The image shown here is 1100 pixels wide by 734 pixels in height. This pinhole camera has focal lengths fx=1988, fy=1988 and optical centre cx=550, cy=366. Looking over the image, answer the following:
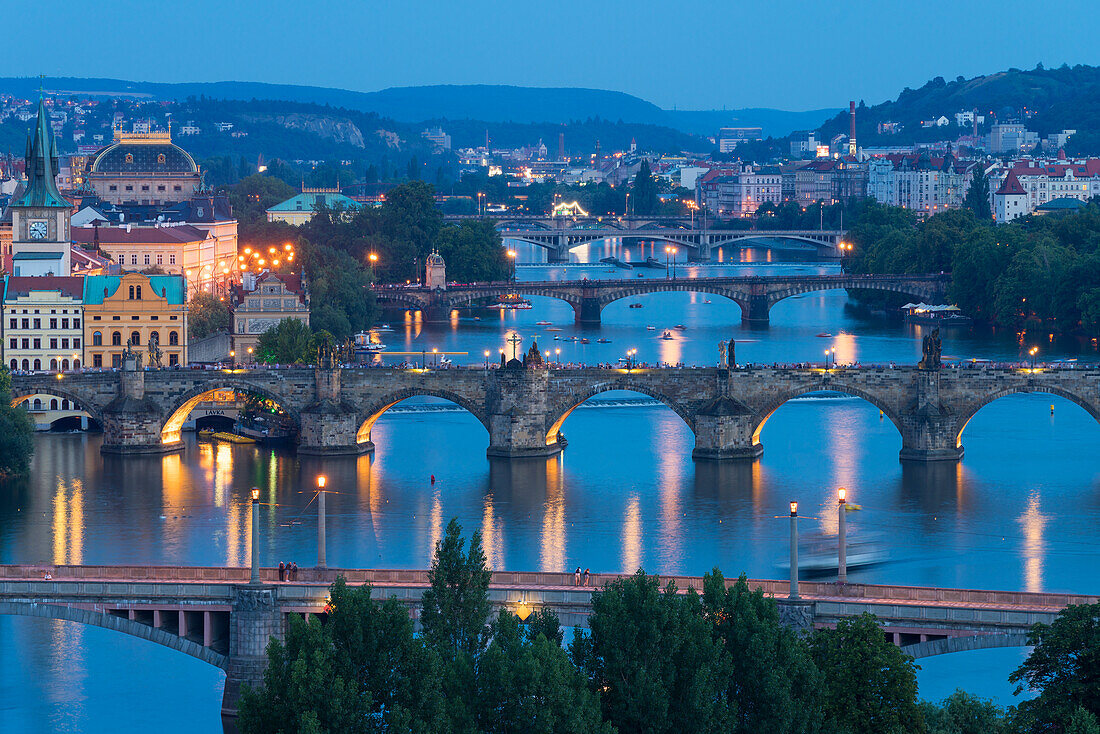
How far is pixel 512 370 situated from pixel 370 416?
447 cm

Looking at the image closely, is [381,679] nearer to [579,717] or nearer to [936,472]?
[579,717]

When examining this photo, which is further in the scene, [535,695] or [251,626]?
[251,626]

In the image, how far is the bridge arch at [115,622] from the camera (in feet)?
101

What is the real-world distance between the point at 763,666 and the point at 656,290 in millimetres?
70691

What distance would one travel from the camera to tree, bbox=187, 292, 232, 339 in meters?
66.7

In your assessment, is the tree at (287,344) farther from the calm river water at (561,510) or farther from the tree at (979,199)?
the tree at (979,199)

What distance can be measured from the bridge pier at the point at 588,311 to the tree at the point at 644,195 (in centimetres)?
8302

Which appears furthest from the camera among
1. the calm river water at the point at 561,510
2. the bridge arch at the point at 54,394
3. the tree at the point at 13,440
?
the bridge arch at the point at 54,394

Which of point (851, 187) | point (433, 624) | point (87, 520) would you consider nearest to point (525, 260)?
point (851, 187)

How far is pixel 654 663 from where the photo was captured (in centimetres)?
2630

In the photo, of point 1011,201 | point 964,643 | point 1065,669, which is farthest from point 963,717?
point 1011,201

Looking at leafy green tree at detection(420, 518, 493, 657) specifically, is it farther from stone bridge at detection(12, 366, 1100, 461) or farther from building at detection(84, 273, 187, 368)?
building at detection(84, 273, 187, 368)

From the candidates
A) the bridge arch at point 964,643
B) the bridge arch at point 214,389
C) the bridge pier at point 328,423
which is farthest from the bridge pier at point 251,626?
the bridge arch at point 214,389

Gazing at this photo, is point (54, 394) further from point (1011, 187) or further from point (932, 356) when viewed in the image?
point (1011, 187)
